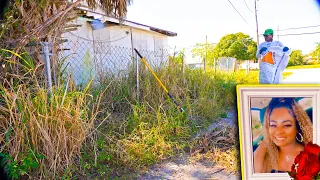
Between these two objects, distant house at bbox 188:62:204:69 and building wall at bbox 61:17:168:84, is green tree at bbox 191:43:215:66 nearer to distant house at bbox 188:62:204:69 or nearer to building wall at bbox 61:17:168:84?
distant house at bbox 188:62:204:69

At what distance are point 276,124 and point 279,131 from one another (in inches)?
0.9

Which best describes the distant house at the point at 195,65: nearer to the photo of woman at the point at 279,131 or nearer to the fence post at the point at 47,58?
the fence post at the point at 47,58

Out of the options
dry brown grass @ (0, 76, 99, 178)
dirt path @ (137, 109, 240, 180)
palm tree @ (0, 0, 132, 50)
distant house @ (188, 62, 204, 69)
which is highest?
palm tree @ (0, 0, 132, 50)

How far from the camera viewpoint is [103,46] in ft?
9.59

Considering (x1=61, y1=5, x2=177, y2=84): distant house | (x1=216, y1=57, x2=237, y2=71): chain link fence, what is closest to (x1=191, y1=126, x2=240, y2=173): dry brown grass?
(x1=216, y1=57, x2=237, y2=71): chain link fence

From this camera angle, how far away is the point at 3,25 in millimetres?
924

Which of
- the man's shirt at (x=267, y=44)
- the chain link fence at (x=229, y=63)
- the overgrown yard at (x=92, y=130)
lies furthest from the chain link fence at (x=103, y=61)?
the man's shirt at (x=267, y=44)

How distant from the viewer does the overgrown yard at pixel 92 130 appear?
935 millimetres

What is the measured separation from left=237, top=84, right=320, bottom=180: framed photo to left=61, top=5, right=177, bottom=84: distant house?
1.11m

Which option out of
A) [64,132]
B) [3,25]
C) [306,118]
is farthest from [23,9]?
[306,118]

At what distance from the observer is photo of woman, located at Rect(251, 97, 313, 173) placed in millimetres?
600

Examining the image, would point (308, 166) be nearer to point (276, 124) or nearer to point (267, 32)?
point (276, 124)

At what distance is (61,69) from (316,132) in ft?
4.44

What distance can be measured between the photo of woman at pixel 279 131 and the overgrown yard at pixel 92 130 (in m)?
0.08
